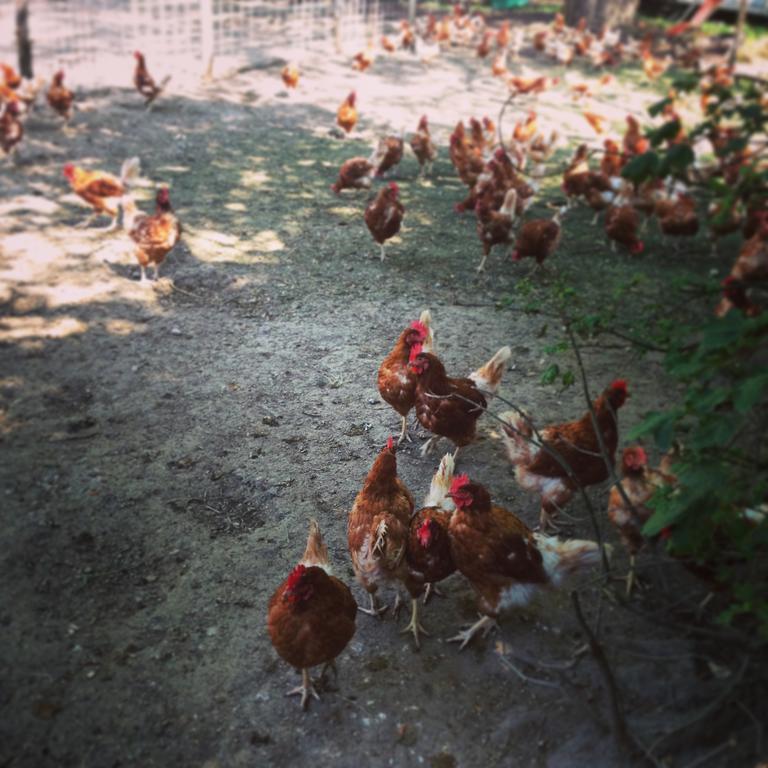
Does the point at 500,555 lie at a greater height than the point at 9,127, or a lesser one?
lesser

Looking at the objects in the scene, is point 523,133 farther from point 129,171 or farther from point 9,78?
point 9,78

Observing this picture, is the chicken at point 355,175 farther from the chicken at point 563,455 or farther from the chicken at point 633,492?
the chicken at point 633,492

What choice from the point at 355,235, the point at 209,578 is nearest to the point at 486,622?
the point at 209,578

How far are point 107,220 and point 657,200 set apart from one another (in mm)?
6940

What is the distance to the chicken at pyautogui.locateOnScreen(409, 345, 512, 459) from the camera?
454cm

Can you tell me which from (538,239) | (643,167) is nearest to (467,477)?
(643,167)

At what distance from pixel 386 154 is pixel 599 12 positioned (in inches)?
611

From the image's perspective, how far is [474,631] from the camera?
369cm

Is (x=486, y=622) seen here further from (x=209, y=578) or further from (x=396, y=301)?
(x=396, y=301)

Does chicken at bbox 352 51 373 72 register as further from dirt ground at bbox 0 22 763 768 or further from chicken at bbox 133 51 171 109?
dirt ground at bbox 0 22 763 768

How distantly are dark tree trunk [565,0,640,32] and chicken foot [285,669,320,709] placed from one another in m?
22.5

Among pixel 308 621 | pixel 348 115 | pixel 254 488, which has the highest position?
pixel 348 115

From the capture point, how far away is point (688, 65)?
17.5m

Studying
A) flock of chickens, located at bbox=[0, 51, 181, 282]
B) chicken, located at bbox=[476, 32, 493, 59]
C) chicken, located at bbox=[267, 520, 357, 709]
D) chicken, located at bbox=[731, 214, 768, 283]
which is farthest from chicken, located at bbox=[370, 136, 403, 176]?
chicken, located at bbox=[476, 32, 493, 59]
